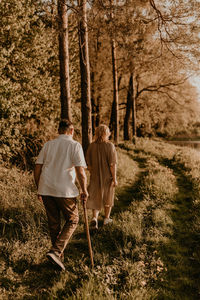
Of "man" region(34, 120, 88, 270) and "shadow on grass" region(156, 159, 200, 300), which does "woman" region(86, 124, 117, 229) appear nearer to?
"shadow on grass" region(156, 159, 200, 300)

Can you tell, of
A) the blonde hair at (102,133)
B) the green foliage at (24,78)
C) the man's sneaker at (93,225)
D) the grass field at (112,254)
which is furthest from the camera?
the green foliage at (24,78)

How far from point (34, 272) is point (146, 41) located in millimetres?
7475

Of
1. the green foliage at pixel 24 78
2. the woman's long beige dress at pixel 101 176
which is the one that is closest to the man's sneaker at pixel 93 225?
the woman's long beige dress at pixel 101 176

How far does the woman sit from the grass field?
429 mm

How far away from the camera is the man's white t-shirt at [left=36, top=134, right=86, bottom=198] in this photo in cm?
371

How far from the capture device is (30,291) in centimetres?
325

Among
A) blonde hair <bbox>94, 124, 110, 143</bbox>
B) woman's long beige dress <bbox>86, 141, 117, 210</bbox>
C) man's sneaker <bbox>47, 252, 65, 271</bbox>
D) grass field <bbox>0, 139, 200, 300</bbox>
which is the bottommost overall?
grass field <bbox>0, 139, 200, 300</bbox>

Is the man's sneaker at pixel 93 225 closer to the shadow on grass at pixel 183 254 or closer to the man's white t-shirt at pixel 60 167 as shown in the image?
the shadow on grass at pixel 183 254

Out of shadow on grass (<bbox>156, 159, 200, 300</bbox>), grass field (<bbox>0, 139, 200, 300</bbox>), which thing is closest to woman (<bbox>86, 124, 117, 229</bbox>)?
grass field (<bbox>0, 139, 200, 300</bbox>)

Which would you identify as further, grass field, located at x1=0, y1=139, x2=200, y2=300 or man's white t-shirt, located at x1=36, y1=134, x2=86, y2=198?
man's white t-shirt, located at x1=36, y1=134, x2=86, y2=198

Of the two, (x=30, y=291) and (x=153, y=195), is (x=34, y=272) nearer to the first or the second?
(x=30, y=291)

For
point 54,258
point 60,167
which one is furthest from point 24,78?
point 54,258

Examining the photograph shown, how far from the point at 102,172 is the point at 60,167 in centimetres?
198

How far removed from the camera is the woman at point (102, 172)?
18.0 feet
